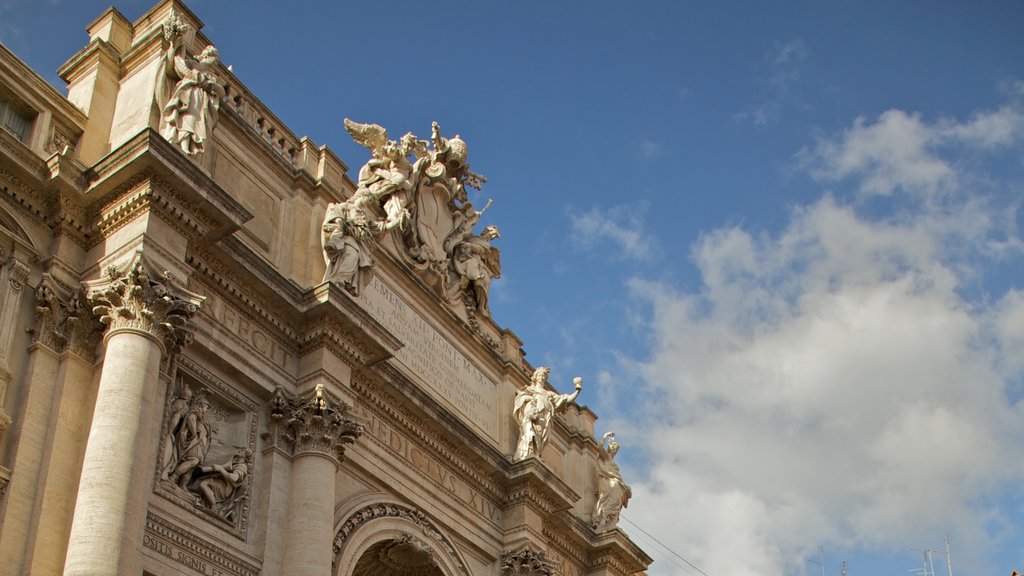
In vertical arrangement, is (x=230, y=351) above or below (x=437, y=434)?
below

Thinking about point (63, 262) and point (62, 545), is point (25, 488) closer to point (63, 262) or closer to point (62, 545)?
point (62, 545)

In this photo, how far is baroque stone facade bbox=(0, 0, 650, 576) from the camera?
15422 millimetres

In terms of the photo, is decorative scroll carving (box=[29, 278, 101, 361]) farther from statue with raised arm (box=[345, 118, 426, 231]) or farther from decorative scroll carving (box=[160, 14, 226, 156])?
statue with raised arm (box=[345, 118, 426, 231])

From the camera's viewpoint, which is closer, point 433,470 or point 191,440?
point 191,440

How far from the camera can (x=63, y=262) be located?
1670 centimetres

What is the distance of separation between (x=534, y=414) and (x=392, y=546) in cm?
533

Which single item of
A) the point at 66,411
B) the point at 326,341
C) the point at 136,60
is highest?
the point at 136,60

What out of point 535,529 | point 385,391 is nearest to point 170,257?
point 385,391

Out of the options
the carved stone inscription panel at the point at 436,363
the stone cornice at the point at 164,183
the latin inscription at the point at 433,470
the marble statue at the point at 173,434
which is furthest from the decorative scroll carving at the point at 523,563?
the stone cornice at the point at 164,183

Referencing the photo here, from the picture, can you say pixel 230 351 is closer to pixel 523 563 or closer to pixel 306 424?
pixel 306 424

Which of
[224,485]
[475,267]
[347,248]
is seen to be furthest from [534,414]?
[224,485]

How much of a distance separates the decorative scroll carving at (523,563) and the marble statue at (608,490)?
361 cm

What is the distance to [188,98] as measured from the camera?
18547 mm

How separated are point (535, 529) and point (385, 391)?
4.87 metres
